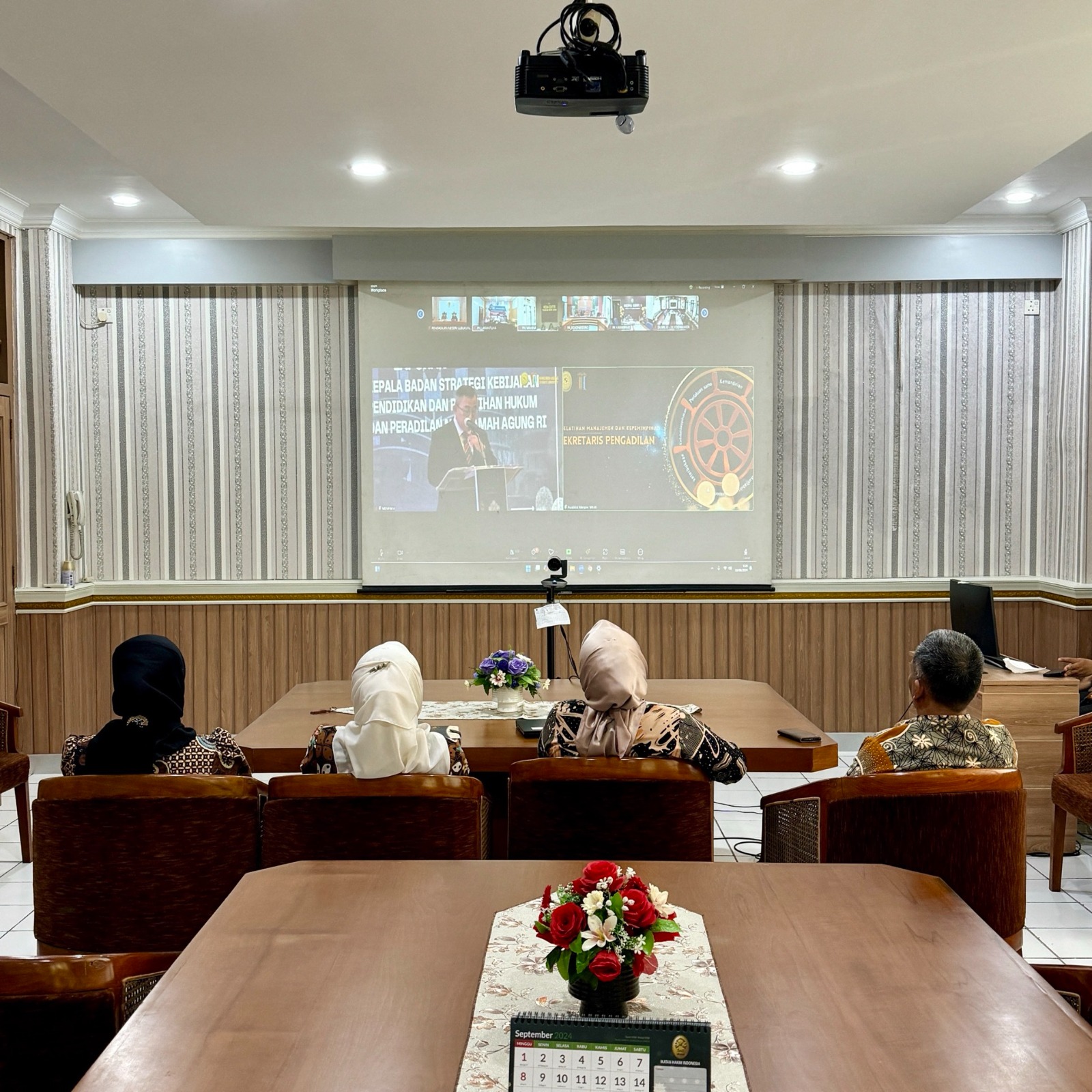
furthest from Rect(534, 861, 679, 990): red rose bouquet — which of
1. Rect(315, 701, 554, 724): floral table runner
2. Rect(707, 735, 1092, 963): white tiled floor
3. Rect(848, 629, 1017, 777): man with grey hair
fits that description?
Rect(315, 701, 554, 724): floral table runner

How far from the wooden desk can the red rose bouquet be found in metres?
3.32

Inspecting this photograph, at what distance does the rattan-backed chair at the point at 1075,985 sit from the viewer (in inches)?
67.9

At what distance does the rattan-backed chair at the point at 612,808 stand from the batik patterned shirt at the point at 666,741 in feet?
0.33

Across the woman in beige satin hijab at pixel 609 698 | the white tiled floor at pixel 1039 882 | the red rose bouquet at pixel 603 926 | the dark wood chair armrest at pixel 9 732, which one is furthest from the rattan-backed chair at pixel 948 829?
the dark wood chair armrest at pixel 9 732

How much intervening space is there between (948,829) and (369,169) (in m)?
3.54

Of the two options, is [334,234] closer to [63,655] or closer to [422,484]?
[422,484]

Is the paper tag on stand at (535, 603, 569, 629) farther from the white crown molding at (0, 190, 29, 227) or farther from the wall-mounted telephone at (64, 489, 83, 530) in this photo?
the white crown molding at (0, 190, 29, 227)

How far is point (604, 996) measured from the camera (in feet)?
4.71

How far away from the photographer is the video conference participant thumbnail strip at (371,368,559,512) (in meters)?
6.27

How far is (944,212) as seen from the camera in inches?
215

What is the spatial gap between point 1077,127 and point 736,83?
1466 mm

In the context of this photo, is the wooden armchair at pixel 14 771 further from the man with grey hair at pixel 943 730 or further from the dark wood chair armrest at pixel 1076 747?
the dark wood chair armrest at pixel 1076 747

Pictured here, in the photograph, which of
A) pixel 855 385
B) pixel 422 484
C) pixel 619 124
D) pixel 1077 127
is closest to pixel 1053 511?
A: pixel 855 385

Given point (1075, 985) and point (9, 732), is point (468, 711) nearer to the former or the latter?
point (9, 732)
